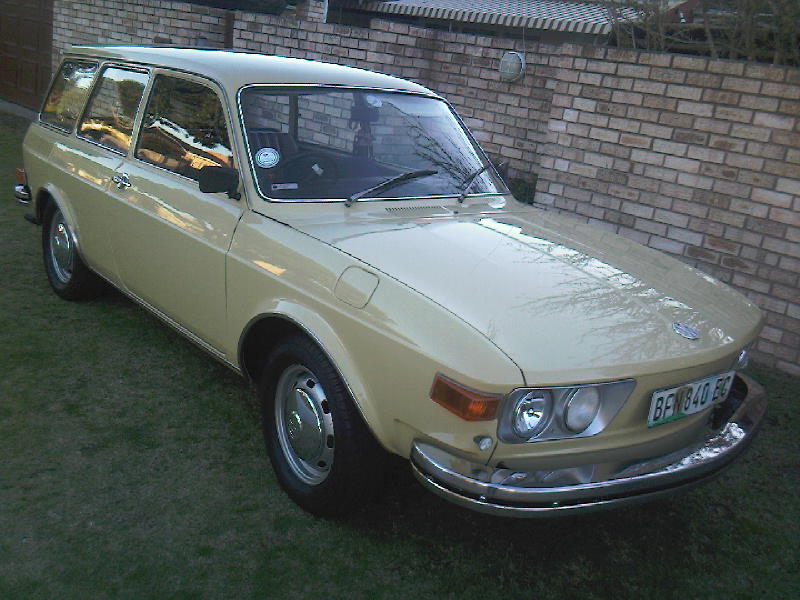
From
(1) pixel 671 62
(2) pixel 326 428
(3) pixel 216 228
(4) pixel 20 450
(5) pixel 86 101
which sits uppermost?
(1) pixel 671 62

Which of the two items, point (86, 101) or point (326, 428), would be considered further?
point (86, 101)

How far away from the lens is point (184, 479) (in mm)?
3342

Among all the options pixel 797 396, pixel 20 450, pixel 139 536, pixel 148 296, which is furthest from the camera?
pixel 797 396

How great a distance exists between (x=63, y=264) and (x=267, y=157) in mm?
2351

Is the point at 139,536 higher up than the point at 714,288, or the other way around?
the point at 714,288

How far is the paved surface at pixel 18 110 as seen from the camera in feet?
42.8

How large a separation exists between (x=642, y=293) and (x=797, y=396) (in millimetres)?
2422

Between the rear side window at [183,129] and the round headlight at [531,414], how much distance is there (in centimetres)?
189

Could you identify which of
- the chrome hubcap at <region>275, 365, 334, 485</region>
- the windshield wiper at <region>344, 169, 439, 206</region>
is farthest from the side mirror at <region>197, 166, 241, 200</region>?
the chrome hubcap at <region>275, 365, 334, 485</region>

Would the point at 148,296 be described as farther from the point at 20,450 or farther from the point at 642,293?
the point at 642,293

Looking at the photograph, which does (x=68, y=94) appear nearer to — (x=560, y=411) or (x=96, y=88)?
(x=96, y=88)

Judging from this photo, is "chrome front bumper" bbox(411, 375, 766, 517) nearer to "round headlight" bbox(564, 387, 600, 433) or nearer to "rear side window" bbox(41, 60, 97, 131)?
"round headlight" bbox(564, 387, 600, 433)

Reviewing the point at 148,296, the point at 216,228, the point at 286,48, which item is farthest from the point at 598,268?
the point at 286,48

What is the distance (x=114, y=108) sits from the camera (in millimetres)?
4523
